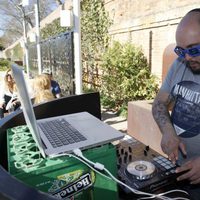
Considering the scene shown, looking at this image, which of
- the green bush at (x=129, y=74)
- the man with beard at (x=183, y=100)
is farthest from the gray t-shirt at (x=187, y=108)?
the green bush at (x=129, y=74)

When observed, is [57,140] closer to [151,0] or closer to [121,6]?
[151,0]

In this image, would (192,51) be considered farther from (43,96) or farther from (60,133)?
Answer: (43,96)

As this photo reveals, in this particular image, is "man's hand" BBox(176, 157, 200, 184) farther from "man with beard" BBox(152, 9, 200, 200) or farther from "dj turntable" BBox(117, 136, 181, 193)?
"man with beard" BBox(152, 9, 200, 200)

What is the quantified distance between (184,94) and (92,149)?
2.93ft

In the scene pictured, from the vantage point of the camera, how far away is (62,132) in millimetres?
1012

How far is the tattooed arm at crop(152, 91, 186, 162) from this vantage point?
130 centimetres

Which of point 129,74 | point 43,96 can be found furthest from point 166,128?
point 129,74

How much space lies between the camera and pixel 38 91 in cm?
384

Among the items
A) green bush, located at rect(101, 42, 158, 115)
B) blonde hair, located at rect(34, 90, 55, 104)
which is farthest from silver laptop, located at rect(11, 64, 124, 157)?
green bush, located at rect(101, 42, 158, 115)

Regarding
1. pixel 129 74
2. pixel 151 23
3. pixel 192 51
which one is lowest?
pixel 129 74

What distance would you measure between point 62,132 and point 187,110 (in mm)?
809

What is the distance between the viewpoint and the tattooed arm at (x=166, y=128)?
130 cm

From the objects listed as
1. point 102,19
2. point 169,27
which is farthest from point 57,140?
point 102,19

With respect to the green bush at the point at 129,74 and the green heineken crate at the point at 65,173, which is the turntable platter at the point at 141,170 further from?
the green bush at the point at 129,74
